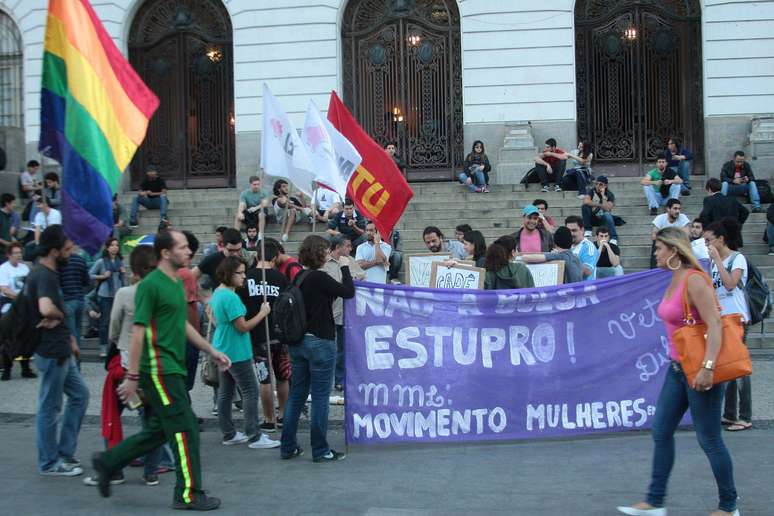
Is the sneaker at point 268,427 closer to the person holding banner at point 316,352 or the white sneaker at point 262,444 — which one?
the white sneaker at point 262,444

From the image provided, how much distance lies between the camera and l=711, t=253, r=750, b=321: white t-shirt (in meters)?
9.03

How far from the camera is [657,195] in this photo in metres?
19.7

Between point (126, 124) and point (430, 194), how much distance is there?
14.1 meters

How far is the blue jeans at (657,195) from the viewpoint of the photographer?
1947 cm

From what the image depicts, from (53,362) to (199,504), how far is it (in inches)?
70.7

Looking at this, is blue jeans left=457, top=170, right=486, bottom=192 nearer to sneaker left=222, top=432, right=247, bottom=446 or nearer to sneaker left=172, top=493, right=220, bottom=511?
sneaker left=222, top=432, right=247, bottom=446

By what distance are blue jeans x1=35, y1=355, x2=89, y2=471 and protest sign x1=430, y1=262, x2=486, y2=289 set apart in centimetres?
386

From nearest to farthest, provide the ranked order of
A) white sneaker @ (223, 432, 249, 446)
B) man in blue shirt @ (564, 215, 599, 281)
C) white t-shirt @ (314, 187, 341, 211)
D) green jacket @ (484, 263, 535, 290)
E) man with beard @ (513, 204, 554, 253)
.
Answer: white sneaker @ (223, 432, 249, 446), green jacket @ (484, 263, 535, 290), man in blue shirt @ (564, 215, 599, 281), man with beard @ (513, 204, 554, 253), white t-shirt @ (314, 187, 341, 211)

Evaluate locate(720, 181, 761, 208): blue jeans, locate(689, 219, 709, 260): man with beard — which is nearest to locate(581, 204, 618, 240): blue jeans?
locate(720, 181, 761, 208): blue jeans

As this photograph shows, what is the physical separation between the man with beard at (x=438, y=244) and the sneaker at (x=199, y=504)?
579 centimetres

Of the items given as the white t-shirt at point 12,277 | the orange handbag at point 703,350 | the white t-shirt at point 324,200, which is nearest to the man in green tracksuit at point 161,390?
the orange handbag at point 703,350

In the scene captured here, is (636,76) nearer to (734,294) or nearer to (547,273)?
(547,273)

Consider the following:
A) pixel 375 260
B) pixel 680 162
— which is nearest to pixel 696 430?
pixel 375 260

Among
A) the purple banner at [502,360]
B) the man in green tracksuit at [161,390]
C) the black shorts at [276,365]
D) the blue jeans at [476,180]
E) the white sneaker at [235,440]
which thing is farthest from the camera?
the blue jeans at [476,180]
